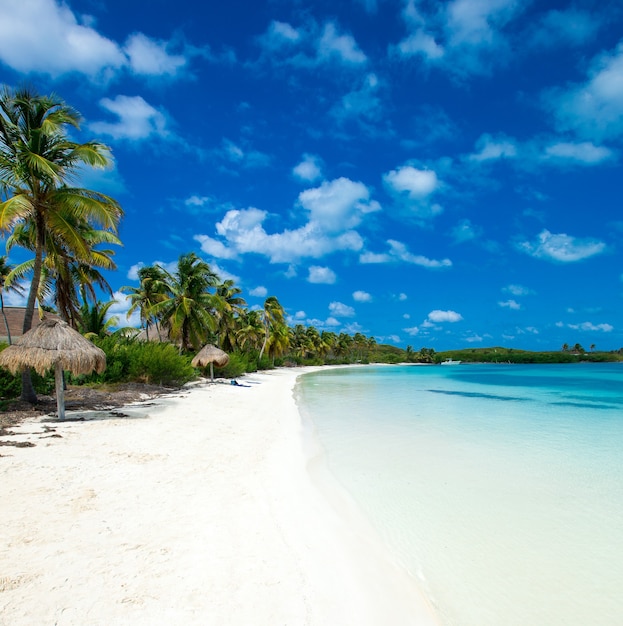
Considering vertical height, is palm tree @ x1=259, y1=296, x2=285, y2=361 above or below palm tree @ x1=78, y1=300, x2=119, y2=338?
above

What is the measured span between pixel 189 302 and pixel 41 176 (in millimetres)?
11760

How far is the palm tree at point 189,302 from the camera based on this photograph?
21281 mm

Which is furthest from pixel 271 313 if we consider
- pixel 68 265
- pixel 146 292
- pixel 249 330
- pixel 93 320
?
pixel 68 265

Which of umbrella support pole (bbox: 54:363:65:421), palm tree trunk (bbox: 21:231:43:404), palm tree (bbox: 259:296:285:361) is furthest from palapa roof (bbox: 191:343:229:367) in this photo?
palm tree (bbox: 259:296:285:361)

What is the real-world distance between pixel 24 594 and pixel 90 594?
43 centimetres

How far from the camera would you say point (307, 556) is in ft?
11.3

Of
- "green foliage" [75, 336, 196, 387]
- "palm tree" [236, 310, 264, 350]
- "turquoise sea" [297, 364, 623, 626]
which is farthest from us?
"palm tree" [236, 310, 264, 350]

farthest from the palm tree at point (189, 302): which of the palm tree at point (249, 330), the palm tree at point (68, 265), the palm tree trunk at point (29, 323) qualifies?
the palm tree at point (249, 330)

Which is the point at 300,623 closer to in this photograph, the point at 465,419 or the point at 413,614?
the point at 413,614

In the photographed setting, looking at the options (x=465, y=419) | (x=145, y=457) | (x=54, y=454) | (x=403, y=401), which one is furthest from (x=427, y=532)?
(x=403, y=401)

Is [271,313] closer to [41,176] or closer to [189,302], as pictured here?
[189,302]

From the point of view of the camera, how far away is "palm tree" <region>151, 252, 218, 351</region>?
21281mm

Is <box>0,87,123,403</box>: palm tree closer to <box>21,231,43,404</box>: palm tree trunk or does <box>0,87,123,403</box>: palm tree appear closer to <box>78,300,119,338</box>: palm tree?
<box>21,231,43,404</box>: palm tree trunk

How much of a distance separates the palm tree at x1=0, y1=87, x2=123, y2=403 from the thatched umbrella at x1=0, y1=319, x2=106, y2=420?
4.77 ft
